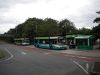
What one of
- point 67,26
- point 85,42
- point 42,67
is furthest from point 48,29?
point 42,67

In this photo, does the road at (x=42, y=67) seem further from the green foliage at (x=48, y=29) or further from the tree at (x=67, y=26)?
the tree at (x=67, y=26)

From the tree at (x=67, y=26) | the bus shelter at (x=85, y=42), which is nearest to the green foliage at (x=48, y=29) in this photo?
the tree at (x=67, y=26)

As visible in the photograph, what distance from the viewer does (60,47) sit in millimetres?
52500

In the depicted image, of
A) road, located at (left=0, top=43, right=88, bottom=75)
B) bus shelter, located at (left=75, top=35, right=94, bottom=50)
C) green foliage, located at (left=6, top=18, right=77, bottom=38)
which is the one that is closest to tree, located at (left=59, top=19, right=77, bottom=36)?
green foliage, located at (left=6, top=18, right=77, bottom=38)

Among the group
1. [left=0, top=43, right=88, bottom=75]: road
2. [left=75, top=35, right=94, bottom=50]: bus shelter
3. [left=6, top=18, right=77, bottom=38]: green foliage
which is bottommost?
[left=0, top=43, right=88, bottom=75]: road

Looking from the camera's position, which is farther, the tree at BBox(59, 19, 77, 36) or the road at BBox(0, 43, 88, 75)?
the tree at BBox(59, 19, 77, 36)

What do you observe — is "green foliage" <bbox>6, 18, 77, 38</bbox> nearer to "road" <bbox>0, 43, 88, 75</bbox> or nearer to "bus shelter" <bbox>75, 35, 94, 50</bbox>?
"bus shelter" <bbox>75, 35, 94, 50</bbox>

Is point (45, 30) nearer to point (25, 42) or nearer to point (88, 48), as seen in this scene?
point (25, 42)

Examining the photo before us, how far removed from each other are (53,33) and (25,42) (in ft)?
48.0

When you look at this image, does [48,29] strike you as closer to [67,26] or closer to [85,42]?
[67,26]

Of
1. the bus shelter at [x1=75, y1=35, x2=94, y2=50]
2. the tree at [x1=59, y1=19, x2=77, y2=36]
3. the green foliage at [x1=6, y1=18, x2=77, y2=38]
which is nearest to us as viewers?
the bus shelter at [x1=75, y1=35, x2=94, y2=50]

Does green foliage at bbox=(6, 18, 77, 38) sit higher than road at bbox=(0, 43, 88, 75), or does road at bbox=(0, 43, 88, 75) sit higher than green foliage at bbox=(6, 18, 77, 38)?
green foliage at bbox=(6, 18, 77, 38)

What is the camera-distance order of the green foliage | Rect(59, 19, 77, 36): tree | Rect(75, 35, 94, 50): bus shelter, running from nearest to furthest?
Rect(75, 35, 94, 50): bus shelter → the green foliage → Rect(59, 19, 77, 36): tree

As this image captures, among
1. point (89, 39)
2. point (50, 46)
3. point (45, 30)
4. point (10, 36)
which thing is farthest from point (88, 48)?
point (10, 36)
